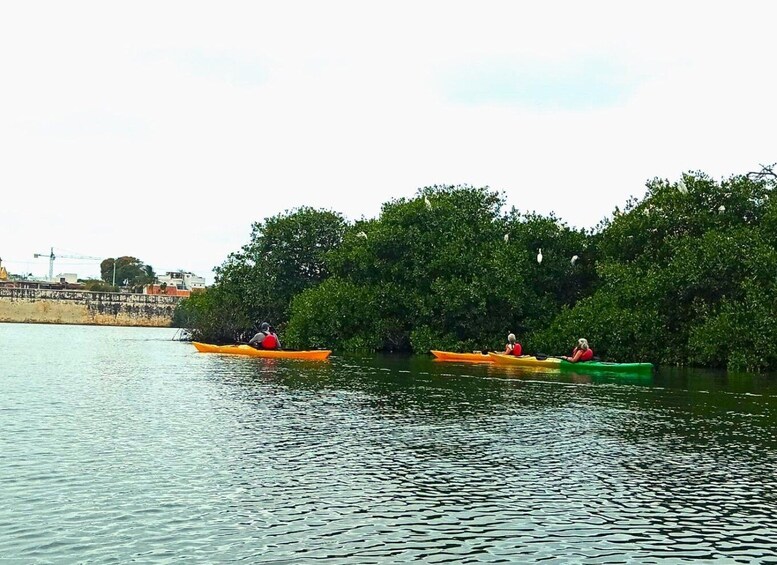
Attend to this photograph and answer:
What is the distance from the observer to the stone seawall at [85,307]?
153125 mm

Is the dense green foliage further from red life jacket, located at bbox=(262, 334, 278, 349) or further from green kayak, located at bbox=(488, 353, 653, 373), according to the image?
red life jacket, located at bbox=(262, 334, 278, 349)

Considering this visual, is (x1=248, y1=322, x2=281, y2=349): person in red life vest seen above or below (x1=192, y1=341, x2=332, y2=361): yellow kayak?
above

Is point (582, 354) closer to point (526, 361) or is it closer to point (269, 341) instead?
point (526, 361)

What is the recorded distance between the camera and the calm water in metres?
10.9

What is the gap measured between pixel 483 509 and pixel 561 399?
1524 cm

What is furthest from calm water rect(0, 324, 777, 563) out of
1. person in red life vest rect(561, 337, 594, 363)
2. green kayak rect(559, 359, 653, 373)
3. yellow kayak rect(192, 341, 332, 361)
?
yellow kayak rect(192, 341, 332, 361)

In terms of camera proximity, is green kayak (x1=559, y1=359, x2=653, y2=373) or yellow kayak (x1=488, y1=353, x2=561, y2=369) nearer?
green kayak (x1=559, y1=359, x2=653, y2=373)

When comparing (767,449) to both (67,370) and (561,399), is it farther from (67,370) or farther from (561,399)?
(67,370)

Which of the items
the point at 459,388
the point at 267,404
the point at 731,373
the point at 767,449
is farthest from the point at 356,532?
the point at 731,373

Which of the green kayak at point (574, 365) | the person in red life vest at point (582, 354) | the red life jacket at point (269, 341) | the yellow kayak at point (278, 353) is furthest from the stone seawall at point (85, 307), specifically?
the person in red life vest at point (582, 354)

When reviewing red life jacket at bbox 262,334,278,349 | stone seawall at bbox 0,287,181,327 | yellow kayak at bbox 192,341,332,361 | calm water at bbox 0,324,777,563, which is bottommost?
calm water at bbox 0,324,777,563

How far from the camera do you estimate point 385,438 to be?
18828mm

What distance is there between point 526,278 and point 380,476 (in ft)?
137

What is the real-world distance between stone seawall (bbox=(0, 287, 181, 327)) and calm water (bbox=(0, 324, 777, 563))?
12786 cm
